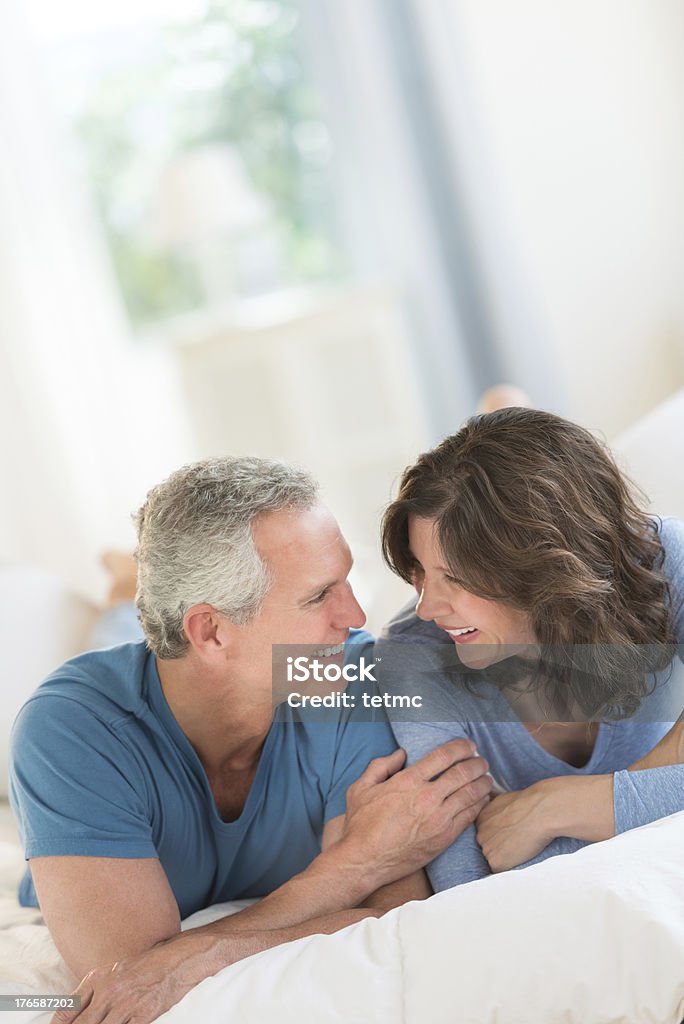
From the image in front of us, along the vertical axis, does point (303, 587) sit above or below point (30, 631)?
above

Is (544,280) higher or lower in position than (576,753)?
higher

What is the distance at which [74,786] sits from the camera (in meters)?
1.09

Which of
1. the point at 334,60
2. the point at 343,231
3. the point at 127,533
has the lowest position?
the point at 127,533

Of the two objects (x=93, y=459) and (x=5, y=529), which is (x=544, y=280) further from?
(x=5, y=529)

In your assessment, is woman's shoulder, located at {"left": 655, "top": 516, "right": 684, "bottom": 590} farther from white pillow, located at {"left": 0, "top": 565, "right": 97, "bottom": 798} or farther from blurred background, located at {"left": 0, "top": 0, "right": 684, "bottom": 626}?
blurred background, located at {"left": 0, "top": 0, "right": 684, "bottom": 626}

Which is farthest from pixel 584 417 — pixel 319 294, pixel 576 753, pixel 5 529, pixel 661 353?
pixel 576 753

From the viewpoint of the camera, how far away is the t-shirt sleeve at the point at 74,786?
1076 millimetres

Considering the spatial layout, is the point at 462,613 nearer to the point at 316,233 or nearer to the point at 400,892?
the point at 400,892

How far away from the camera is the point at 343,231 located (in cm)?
374

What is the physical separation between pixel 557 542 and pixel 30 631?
3.37 ft

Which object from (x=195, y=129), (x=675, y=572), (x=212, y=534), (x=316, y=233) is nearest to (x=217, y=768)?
(x=212, y=534)

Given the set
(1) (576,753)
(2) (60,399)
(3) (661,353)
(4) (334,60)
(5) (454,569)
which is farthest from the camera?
(2) (60,399)

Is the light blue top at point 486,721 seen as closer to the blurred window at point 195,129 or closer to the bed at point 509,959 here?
the bed at point 509,959

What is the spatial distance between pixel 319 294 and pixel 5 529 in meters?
1.28
